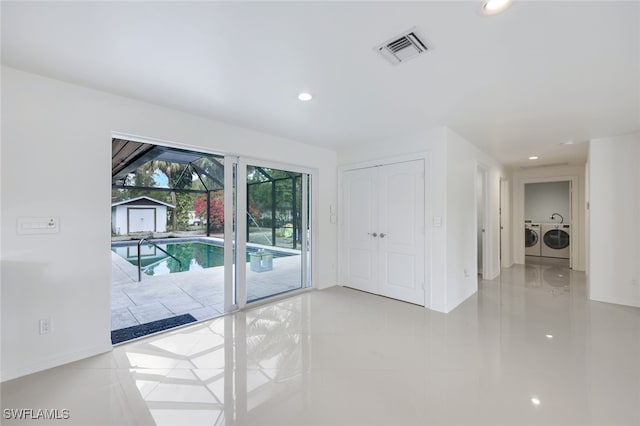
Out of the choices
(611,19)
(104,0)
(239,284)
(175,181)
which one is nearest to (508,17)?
(611,19)

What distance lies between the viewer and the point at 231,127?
11.1ft

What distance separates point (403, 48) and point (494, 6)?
51 cm

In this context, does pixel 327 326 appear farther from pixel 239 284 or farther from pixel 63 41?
pixel 63 41

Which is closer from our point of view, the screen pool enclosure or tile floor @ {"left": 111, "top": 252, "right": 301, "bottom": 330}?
tile floor @ {"left": 111, "top": 252, "right": 301, "bottom": 330}

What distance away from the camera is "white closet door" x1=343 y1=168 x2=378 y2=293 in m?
4.26

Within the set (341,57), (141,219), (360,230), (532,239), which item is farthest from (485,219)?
(141,219)

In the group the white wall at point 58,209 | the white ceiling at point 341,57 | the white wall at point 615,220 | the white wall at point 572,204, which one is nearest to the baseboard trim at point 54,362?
the white wall at point 58,209

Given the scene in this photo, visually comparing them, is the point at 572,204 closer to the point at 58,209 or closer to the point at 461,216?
the point at 461,216

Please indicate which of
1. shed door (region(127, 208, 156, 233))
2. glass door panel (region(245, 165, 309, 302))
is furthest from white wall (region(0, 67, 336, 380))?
shed door (region(127, 208, 156, 233))

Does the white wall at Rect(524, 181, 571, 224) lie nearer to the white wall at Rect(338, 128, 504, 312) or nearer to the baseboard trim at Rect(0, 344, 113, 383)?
the white wall at Rect(338, 128, 504, 312)

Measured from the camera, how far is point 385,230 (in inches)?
161

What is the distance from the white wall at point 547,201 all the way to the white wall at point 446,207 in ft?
19.3

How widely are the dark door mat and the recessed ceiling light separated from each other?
12.4 feet

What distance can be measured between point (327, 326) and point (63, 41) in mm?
3180
